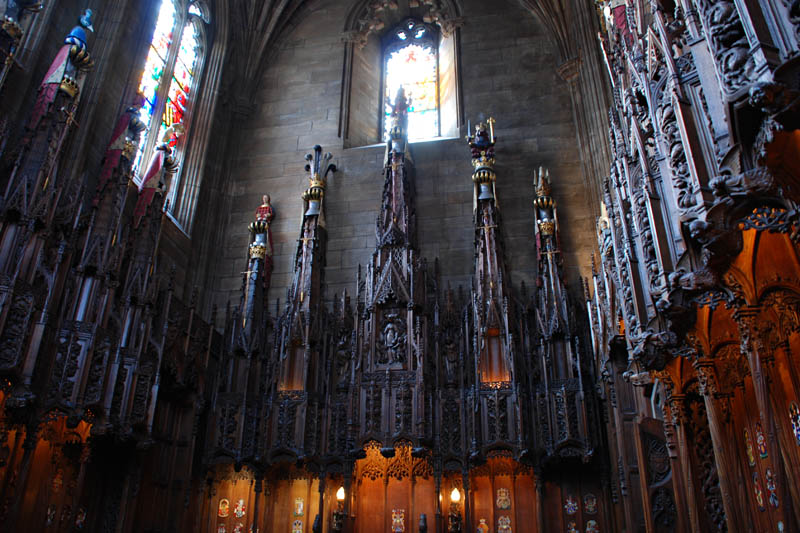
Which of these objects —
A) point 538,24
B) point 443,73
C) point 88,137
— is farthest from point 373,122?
point 88,137

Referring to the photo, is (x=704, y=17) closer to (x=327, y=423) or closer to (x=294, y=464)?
(x=327, y=423)

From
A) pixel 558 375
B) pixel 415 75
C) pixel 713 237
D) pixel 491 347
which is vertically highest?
pixel 415 75

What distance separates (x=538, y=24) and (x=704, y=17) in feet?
50.2

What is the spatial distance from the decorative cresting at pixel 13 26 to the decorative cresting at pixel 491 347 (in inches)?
393

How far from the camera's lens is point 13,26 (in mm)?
11422

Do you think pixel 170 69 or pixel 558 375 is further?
pixel 170 69

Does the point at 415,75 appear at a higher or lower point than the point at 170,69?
higher

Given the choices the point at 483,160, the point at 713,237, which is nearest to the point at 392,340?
the point at 483,160

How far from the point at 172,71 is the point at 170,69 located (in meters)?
0.07

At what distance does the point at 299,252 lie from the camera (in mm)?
16531

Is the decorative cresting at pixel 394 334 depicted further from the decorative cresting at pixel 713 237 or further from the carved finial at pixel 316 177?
the decorative cresting at pixel 713 237

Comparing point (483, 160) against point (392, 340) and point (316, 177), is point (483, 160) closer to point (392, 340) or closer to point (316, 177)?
point (316, 177)

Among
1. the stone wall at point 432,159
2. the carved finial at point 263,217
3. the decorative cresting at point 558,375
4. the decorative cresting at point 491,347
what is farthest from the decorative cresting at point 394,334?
the carved finial at point 263,217

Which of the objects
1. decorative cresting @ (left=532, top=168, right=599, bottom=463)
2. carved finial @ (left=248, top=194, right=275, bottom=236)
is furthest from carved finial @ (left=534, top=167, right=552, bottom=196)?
carved finial @ (left=248, top=194, right=275, bottom=236)
